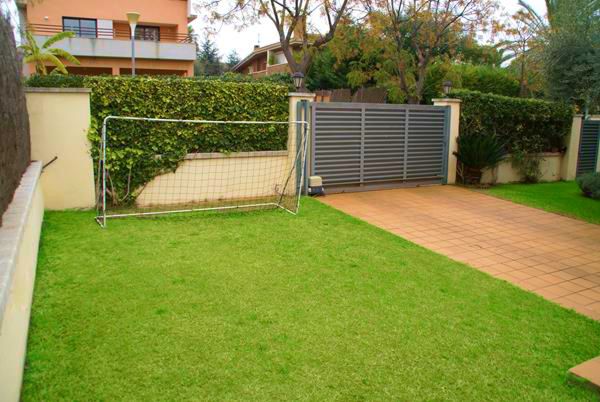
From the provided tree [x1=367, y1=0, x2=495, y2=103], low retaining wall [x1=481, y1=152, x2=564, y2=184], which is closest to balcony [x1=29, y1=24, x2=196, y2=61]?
tree [x1=367, y1=0, x2=495, y2=103]

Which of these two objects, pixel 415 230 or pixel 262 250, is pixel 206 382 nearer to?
pixel 262 250

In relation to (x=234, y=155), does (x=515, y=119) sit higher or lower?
higher

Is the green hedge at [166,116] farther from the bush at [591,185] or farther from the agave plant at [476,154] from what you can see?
the bush at [591,185]

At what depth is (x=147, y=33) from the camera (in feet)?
90.8

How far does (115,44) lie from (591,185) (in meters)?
22.7

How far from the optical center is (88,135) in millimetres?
7070

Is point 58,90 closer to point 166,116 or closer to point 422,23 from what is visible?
point 166,116

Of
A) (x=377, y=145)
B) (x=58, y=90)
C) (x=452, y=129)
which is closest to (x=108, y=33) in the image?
(x=377, y=145)

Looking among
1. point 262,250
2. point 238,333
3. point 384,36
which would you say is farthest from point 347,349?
point 384,36

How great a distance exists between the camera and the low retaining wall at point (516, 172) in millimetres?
11609

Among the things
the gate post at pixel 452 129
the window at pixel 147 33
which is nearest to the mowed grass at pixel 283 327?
the gate post at pixel 452 129

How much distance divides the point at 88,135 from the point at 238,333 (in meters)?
4.87

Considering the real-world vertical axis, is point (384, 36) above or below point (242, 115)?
above

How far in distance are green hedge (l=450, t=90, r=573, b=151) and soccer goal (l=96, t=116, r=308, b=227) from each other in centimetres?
440
